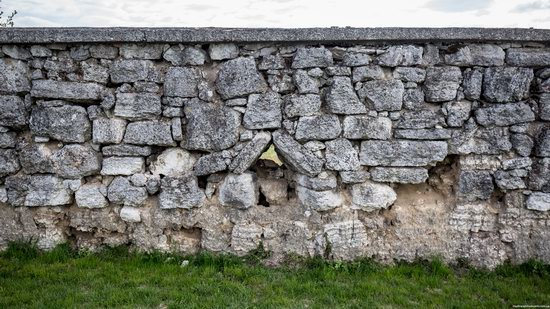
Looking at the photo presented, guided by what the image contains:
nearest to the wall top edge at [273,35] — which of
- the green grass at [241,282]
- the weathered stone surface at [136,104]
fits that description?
the weathered stone surface at [136,104]

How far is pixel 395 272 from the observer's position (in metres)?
4.70

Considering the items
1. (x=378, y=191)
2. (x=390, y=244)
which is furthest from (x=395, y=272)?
(x=378, y=191)

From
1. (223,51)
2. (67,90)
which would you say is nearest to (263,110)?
(223,51)

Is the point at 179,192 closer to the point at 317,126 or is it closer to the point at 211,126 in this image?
the point at 211,126

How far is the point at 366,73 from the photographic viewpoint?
4684mm

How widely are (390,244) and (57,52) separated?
14.4 ft

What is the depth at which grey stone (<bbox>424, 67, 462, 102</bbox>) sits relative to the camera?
468 cm

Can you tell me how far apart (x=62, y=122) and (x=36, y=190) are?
0.86 meters

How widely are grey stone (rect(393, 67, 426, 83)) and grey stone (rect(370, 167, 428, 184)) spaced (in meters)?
1.00

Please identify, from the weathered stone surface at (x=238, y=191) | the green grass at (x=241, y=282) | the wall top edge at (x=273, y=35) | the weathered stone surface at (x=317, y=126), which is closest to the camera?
the green grass at (x=241, y=282)

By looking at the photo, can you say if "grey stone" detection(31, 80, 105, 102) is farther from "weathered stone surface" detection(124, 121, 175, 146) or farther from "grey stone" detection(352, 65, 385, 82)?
"grey stone" detection(352, 65, 385, 82)

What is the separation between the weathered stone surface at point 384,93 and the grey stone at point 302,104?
56 centimetres

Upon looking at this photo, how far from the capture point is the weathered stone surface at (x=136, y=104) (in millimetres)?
4746

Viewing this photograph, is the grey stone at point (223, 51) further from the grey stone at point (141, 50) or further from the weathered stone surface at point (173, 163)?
the weathered stone surface at point (173, 163)
